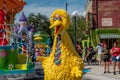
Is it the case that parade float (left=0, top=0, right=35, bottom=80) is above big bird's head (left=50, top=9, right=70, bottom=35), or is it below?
below

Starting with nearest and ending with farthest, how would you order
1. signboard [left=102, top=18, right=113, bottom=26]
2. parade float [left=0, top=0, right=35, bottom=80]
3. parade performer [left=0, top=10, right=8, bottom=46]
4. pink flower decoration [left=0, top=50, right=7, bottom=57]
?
parade float [left=0, top=0, right=35, bottom=80], pink flower decoration [left=0, top=50, right=7, bottom=57], parade performer [left=0, top=10, right=8, bottom=46], signboard [left=102, top=18, right=113, bottom=26]

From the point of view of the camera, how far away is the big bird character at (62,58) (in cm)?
784

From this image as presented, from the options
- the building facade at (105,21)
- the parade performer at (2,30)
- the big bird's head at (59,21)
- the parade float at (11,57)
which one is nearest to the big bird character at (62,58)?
the big bird's head at (59,21)

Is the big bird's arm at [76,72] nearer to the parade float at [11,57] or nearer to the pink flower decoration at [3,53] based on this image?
the parade float at [11,57]

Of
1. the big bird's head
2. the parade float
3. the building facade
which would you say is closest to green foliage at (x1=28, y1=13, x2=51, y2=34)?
the building facade

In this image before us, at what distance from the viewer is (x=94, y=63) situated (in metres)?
23.9

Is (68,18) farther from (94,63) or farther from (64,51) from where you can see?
(94,63)

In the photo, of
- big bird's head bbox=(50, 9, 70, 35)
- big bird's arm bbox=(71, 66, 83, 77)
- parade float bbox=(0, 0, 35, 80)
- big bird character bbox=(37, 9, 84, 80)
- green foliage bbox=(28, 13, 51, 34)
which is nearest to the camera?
big bird's arm bbox=(71, 66, 83, 77)

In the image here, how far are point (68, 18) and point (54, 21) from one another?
0.31 meters

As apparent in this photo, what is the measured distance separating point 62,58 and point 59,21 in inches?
31.3

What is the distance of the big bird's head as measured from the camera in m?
7.98

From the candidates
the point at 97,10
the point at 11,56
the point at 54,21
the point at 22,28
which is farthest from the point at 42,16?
the point at 54,21

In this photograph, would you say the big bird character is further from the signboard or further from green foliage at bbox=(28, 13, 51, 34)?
green foliage at bbox=(28, 13, 51, 34)

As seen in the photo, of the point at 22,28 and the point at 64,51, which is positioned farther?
the point at 22,28
